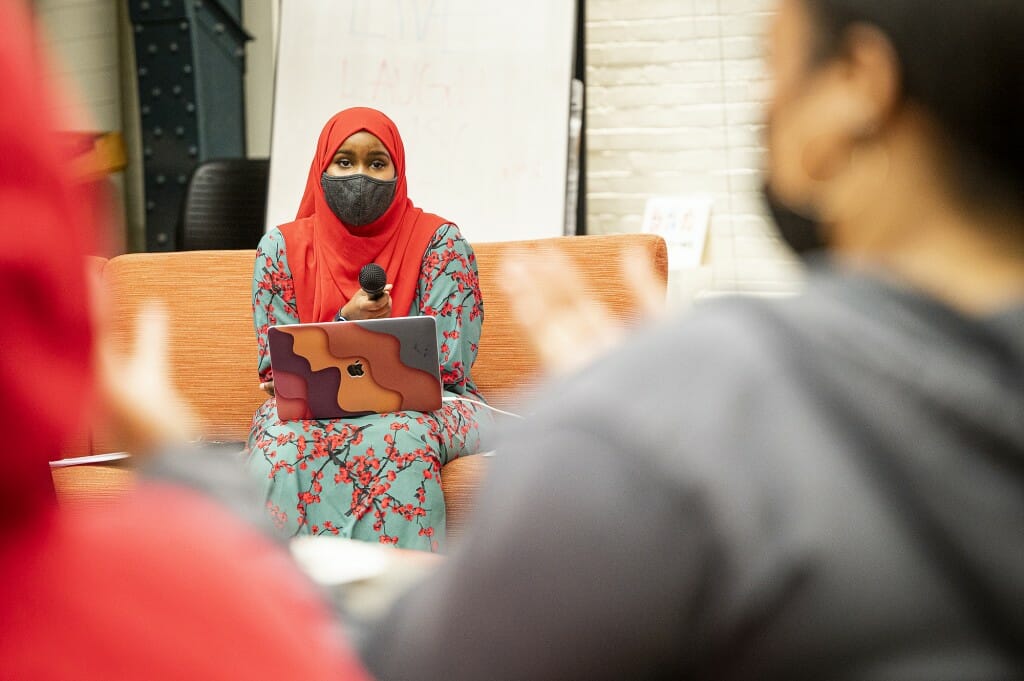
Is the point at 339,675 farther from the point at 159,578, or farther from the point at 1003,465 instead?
the point at 1003,465

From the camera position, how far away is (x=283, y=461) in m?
2.16

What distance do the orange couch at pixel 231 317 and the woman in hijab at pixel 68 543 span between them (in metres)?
2.10

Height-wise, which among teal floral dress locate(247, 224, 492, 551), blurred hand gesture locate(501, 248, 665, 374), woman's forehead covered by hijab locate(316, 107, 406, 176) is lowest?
teal floral dress locate(247, 224, 492, 551)

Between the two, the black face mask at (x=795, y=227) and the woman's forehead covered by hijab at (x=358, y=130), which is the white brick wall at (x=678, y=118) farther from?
the black face mask at (x=795, y=227)

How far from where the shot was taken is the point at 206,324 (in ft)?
8.71

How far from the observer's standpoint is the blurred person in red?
0.39 m

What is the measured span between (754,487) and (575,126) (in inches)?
118

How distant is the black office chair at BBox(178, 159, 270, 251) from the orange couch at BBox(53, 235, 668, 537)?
82 cm

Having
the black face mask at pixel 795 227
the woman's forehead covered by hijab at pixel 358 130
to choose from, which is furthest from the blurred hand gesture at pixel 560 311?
the woman's forehead covered by hijab at pixel 358 130

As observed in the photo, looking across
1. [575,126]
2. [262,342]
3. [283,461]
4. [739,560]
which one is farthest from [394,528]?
[739,560]

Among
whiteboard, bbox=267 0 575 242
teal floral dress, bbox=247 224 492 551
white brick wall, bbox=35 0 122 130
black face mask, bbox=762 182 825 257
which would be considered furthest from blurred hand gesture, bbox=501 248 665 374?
white brick wall, bbox=35 0 122 130

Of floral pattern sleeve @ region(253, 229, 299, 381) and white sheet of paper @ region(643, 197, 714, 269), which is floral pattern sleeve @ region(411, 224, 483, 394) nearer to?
floral pattern sleeve @ region(253, 229, 299, 381)

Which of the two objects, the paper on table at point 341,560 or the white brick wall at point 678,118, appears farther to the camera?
the white brick wall at point 678,118

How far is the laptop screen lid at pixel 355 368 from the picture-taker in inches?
79.4
